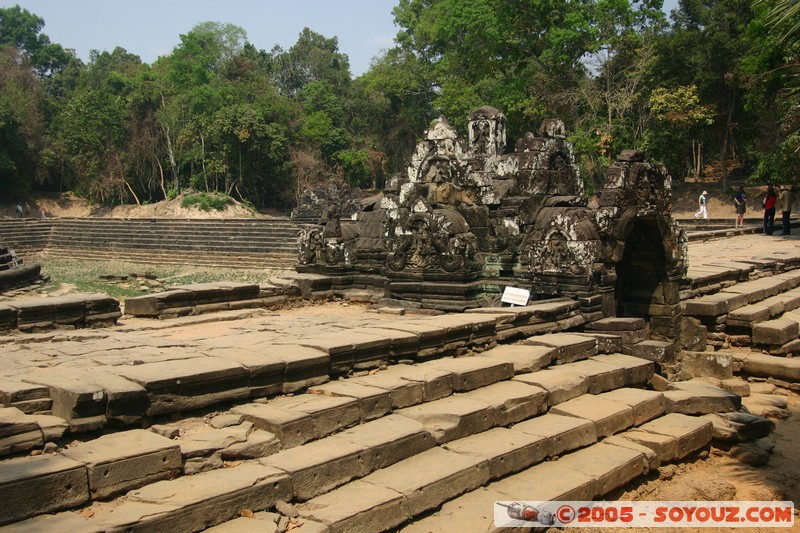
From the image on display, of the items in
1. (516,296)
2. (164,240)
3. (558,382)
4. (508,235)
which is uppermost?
(508,235)

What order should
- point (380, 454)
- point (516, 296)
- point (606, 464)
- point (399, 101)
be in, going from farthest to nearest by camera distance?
point (399, 101) → point (516, 296) → point (606, 464) → point (380, 454)

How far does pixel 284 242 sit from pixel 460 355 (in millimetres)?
21426

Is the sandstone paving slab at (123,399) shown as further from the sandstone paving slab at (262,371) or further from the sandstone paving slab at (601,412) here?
the sandstone paving slab at (601,412)

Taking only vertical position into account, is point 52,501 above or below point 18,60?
below

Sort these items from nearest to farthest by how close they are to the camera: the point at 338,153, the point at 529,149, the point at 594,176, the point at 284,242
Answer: the point at 529,149 → the point at 284,242 → the point at 594,176 → the point at 338,153

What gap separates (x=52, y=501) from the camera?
3693 mm

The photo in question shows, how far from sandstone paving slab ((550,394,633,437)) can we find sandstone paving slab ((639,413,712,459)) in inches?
10.2

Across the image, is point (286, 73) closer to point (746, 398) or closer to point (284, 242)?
point (284, 242)

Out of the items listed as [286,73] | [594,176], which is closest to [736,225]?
[594,176]

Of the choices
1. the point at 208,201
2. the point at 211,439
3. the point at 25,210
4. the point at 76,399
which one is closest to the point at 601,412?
the point at 211,439

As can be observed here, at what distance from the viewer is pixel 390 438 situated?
193 inches

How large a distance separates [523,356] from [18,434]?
14.4 feet

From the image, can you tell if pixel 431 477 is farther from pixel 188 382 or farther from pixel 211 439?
pixel 188 382

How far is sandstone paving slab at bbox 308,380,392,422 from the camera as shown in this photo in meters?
5.23
